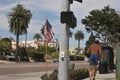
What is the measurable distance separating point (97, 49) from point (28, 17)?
79168mm

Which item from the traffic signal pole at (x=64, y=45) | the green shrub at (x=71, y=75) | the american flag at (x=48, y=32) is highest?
the american flag at (x=48, y=32)

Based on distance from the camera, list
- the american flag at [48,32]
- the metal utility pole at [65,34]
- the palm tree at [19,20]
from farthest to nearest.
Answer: the palm tree at [19,20] → the american flag at [48,32] → the metal utility pole at [65,34]

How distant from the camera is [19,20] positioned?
95.7 metres

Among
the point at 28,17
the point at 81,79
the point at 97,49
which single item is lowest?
the point at 81,79

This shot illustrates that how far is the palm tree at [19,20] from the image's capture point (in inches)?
3715

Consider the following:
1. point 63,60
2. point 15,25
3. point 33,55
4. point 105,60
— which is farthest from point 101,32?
point 33,55

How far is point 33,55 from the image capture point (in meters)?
104

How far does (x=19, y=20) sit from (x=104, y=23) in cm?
5412

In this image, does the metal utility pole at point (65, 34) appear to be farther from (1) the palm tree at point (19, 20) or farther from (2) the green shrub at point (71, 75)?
(1) the palm tree at point (19, 20)

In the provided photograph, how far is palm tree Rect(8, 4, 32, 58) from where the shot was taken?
3715 inches

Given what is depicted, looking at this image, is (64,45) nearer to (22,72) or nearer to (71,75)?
(71,75)

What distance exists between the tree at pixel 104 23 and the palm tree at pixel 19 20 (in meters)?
50.8

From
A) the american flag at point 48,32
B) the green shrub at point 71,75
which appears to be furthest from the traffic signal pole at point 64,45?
the american flag at point 48,32

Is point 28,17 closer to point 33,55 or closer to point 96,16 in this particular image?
point 33,55
